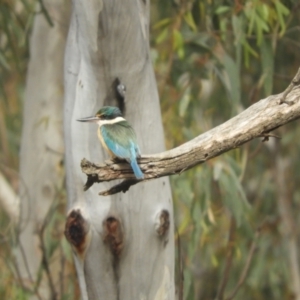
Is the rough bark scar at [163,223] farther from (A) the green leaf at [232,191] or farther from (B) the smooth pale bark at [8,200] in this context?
(B) the smooth pale bark at [8,200]

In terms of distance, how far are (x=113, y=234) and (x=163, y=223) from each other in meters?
0.17

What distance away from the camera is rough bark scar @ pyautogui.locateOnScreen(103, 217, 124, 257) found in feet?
8.08

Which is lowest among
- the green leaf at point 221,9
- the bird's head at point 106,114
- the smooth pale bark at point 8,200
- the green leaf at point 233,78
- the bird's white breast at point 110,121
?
the smooth pale bark at point 8,200

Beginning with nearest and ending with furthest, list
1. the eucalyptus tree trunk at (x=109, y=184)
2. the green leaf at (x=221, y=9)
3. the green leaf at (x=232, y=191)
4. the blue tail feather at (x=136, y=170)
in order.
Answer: the blue tail feather at (x=136, y=170) < the eucalyptus tree trunk at (x=109, y=184) < the green leaf at (x=221, y=9) < the green leaf at (x=232, y=191)

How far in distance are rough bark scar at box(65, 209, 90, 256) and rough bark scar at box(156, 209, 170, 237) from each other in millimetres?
235

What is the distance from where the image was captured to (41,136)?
4266mm

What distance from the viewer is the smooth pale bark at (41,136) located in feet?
13.8

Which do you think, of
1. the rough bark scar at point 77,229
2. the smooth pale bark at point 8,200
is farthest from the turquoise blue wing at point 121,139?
the smooth pale bark at point 8,200

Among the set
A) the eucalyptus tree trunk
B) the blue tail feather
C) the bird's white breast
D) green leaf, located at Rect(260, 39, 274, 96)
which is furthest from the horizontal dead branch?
green leaf, located at Rect(260, 39, 274, 96)

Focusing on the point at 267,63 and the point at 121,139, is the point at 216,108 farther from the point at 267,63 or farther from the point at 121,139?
the point at 121,139

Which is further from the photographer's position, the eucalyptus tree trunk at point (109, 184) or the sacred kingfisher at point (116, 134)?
the eucalyptus tree trunk at point (109, 184)

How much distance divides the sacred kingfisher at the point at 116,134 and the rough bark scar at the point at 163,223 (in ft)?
1.09

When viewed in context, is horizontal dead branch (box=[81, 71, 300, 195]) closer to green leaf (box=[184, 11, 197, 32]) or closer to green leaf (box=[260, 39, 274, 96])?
green leaf (box=[260, 39, 274, 96])

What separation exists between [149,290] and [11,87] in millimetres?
3930
